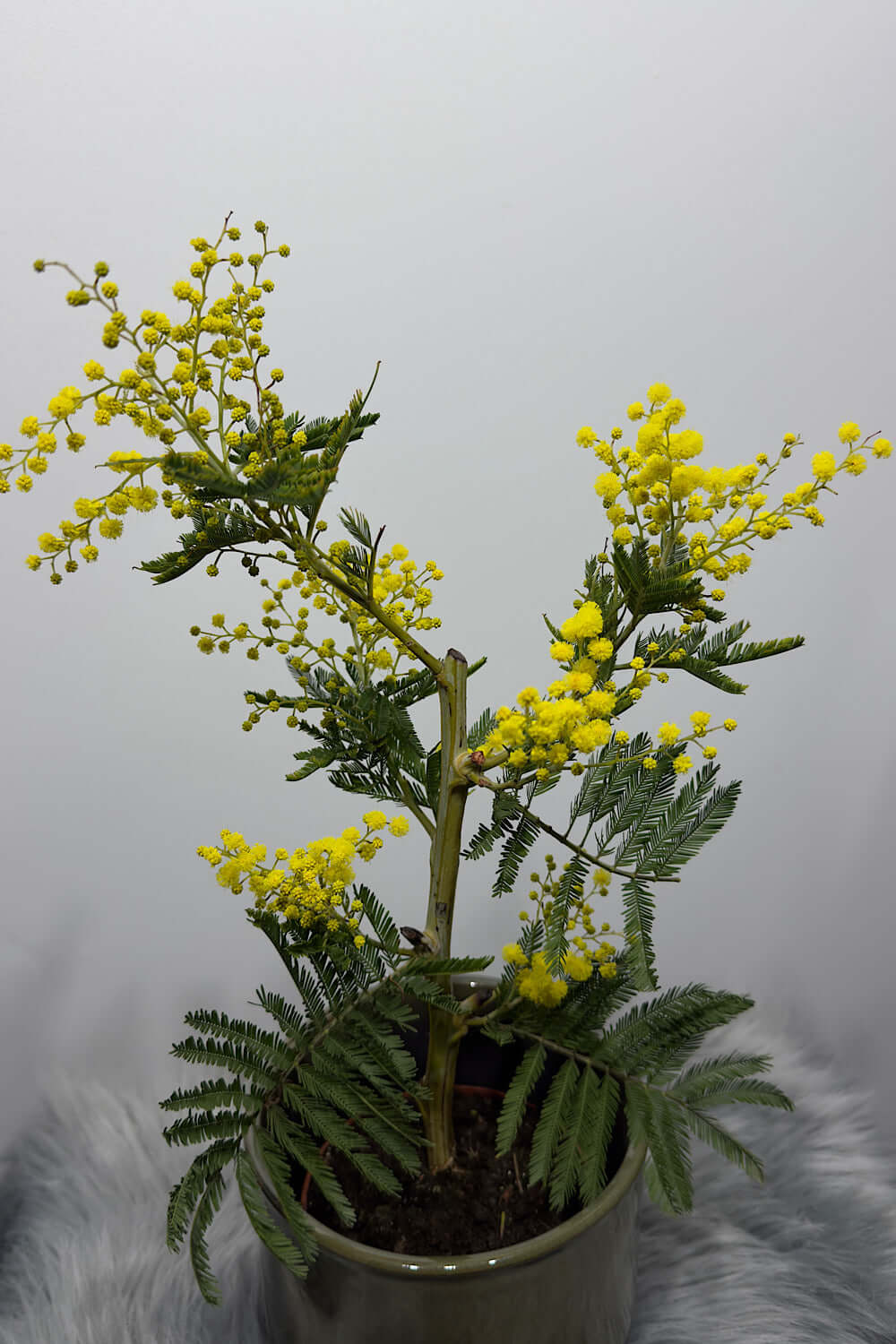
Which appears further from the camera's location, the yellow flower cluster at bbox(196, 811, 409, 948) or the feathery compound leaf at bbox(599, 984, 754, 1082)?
the feathery compound leaf at bbox(599, 984, 754, 1082)

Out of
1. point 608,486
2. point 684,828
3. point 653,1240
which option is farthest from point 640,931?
point 653,1240

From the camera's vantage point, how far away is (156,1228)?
114cm

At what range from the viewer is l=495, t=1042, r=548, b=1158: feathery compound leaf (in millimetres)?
856

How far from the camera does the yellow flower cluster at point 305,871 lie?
783 millimetres

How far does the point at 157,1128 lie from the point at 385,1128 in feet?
1.69

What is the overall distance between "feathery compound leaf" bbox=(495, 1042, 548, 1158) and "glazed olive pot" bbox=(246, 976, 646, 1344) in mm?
69

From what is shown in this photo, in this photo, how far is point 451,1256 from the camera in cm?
81

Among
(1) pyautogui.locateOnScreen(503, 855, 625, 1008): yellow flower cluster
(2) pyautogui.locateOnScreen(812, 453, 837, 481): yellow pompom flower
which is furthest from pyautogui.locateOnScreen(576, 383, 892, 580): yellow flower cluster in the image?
(1) pyautogui.locateOnScreen(503, 855, 625, 1008): yellow flower cluster

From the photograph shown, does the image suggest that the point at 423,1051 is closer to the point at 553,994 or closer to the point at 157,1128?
the point at 553,994

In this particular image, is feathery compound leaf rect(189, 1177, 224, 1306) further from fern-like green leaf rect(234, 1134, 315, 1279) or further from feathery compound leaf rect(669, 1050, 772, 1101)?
feathery compound leaf rect(669, 1050, 772, 1101)

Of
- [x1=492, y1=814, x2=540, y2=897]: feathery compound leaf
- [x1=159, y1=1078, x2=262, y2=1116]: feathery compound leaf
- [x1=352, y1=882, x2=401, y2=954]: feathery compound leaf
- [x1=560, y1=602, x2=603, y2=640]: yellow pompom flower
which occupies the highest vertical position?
[x1=560, y1=602, x2=603, y2=640]: yellow pompom flower

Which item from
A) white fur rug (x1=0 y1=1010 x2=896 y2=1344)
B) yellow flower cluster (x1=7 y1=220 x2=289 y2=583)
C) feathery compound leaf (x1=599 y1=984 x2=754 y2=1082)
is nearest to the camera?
yellow flower cluster (x1=7 y1=220 x2=289 y2=583)

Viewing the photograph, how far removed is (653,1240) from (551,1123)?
0.37 meters

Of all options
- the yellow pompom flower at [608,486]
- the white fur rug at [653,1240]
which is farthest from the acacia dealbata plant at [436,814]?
the white fur rug at [653,1240]
